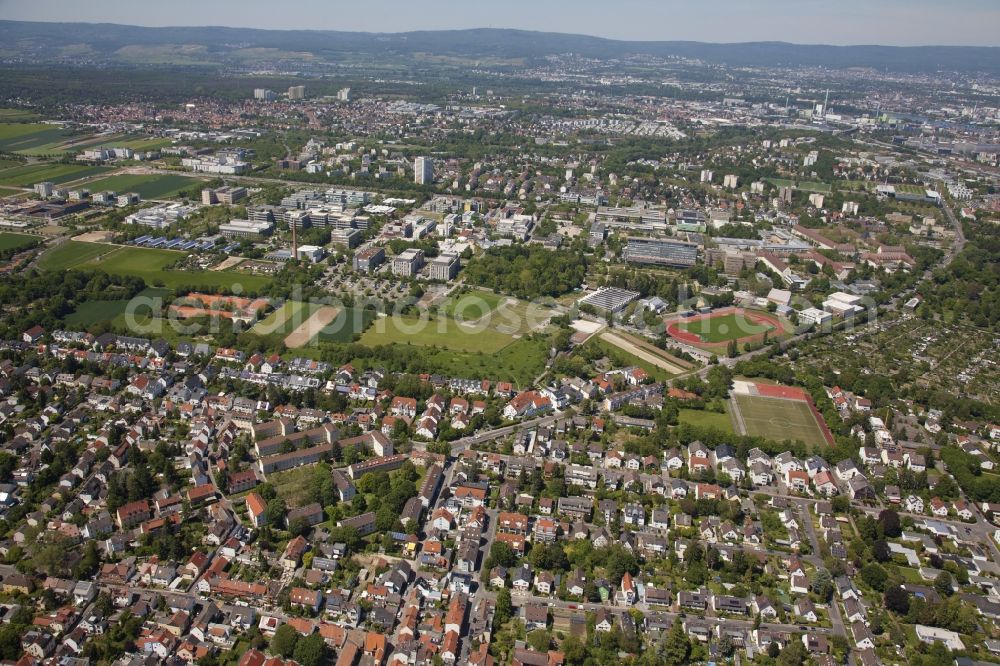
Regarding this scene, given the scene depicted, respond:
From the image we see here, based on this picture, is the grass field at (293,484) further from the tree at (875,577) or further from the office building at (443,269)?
the office building at (443,269)

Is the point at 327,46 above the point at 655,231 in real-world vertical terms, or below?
above

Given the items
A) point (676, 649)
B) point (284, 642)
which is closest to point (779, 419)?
point (676, 649)

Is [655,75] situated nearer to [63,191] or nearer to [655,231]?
[655,231]

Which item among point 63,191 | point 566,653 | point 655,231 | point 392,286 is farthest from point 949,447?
point 63,191

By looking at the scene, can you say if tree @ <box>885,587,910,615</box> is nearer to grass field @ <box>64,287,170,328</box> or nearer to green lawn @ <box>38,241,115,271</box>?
grass field @ <box>64,287,170,328</box>

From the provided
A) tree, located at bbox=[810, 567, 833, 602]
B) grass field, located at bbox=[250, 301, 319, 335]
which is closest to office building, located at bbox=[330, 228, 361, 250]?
grass field, located at bbox=[250, 301, 319, 335]

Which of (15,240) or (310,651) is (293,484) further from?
(15,240)

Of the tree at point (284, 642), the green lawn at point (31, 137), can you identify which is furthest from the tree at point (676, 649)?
the green lawn at point (31, 137)
